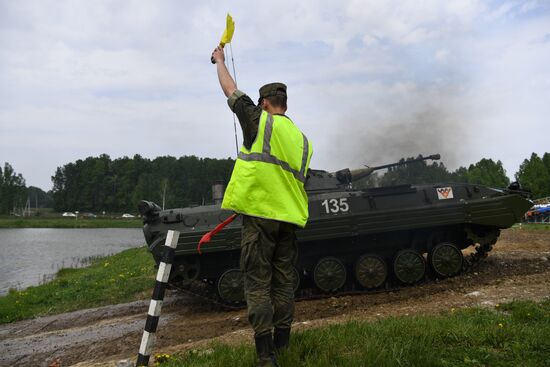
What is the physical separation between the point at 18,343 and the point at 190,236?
311cm

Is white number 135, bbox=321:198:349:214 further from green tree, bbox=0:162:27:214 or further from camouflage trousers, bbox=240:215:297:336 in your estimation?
green tree, bbox=0:162:27:214

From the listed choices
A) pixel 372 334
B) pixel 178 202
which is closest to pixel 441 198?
pixel 372 334

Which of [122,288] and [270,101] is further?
[122,288]

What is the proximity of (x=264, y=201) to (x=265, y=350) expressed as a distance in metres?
1.07

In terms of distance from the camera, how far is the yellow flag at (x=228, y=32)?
4.00m

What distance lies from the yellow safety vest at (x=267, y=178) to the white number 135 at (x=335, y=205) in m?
4.73

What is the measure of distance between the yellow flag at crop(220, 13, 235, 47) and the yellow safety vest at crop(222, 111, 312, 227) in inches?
30.4

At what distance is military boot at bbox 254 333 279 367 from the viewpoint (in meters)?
3.48

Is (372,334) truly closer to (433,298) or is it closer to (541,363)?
(541,363)

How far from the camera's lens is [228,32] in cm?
402

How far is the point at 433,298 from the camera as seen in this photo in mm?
7219

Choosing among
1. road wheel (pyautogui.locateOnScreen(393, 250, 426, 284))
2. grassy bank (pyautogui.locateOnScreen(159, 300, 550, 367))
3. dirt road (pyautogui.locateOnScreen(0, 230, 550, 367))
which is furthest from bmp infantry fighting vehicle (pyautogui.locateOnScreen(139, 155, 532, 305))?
grassy bank (pyautogui.locateOnScreen(159, 300, 550, 367))

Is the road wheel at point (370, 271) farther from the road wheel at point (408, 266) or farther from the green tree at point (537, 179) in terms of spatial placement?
the green tree at point (537, 179)

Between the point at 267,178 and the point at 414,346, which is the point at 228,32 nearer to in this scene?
the point at 267,178
